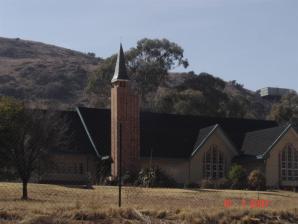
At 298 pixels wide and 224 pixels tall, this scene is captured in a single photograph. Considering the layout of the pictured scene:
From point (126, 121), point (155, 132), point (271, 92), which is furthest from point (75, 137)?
point (271, 92)

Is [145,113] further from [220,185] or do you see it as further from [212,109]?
[212,109]

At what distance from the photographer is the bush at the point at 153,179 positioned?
4306 centimetres

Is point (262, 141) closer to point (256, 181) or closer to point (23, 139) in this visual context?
point (256, 181)

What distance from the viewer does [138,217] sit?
66.9ft

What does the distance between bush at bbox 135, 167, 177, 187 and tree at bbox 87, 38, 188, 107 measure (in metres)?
33.2

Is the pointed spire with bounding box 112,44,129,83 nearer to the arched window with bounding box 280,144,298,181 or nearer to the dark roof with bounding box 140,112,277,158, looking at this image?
the dark roof with bounding box 140,112,277,158

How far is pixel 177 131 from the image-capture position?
2051 inches

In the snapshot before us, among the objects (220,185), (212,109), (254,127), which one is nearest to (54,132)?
(220,185)

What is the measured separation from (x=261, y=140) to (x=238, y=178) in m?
6.58

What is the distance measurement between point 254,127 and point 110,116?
1349 centimetres

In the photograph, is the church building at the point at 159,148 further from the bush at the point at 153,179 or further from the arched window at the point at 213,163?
the bush at the point at 153,179

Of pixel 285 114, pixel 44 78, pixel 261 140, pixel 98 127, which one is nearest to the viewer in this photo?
pixel 98 127

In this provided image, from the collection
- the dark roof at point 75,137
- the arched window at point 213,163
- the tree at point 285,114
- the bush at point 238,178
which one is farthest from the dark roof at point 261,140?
the tree at point 285,114

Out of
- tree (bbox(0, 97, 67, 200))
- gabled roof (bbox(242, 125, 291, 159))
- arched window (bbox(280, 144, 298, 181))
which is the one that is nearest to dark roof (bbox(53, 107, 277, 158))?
gabled roof (bbox(242, 125, 291, 159))
